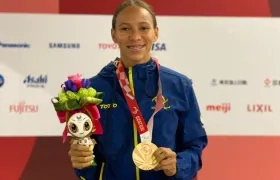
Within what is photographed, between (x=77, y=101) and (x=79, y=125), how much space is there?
7 centimetres

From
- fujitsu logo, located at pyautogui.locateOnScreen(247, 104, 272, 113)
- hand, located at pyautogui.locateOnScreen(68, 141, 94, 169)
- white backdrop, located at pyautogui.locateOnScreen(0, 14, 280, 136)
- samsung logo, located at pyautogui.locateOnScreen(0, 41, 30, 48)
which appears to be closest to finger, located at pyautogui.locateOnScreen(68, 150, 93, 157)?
hand, located at pyautogui.locateOnScreen(68, 141, 94, 169)

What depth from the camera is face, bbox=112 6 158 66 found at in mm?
1435

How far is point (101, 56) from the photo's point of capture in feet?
7.20

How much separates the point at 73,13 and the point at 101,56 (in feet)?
0.83

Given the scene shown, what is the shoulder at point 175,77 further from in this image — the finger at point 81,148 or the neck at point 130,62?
the finger at point 81,148

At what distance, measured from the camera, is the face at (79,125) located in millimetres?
1298

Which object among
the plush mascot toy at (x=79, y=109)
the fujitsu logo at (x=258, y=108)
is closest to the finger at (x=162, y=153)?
the plush mascot toy at (x=79, y=109)

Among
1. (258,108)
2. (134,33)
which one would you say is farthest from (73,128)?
(258,108)

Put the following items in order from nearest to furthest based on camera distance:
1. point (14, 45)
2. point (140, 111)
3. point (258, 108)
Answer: point (140, 111) < point (14, 45) < point (258, 108)

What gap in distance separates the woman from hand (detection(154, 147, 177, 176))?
0.10ft

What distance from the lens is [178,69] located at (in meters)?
2.21

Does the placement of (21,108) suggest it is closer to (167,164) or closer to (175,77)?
(175,77)

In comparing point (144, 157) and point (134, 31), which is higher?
point (134, 31)

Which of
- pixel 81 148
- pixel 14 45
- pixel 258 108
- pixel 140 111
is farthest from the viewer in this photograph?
pixel 258 108
